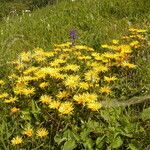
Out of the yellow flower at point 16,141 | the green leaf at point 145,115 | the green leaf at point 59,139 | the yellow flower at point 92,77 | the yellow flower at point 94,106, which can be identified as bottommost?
the yellow flower at point 16,141

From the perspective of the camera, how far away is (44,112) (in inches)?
152

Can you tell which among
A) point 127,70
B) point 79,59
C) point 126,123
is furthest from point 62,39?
point 126,123

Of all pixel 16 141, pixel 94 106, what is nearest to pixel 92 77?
pixel 94 106

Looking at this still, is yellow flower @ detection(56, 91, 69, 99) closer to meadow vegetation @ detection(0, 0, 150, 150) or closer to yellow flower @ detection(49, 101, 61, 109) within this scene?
meadow vegetation @ detection(0, 0, 150, 150)

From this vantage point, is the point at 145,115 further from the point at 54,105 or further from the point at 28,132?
the point at 28,132

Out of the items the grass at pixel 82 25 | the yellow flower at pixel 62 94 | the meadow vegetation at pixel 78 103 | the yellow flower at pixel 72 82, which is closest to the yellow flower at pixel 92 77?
the meadow vegetation at pixel 78 103

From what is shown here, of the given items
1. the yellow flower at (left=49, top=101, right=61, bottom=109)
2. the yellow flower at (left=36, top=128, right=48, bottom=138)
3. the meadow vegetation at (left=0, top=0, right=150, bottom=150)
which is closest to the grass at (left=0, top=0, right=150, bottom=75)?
the meadow vegetation at (left=0, top=0, right=150, bottom=150)

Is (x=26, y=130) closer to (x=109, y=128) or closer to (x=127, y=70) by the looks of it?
(x=109, y=128)

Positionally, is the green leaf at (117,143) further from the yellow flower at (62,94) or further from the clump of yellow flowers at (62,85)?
the yellow flower at (62,94)

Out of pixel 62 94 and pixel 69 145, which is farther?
pixel 62 94

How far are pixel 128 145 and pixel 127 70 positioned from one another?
137cm

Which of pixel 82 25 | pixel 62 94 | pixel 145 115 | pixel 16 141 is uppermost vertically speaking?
pixel 62 94

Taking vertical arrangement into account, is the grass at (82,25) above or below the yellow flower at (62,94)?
below

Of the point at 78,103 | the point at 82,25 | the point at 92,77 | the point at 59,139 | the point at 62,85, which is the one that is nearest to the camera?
the point at 59,139
